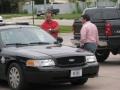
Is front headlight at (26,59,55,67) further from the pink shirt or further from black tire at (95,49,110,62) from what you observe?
black tire at (95,49,110,62)

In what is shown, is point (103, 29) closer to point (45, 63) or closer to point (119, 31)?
point (119, 31)

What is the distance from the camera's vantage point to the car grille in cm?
1020

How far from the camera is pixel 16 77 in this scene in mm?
10492

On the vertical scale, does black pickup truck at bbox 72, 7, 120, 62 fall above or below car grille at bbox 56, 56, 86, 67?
below

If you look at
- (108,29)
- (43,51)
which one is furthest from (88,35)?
(43,51)

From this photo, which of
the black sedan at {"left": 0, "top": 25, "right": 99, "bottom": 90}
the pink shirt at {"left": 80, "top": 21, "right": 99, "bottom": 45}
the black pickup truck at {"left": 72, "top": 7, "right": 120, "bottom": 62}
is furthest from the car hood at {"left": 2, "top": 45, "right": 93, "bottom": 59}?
the black pickup truck at {"left": 72, "top": 7, "right": 120, "bottom": 62}

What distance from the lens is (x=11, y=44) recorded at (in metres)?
11.2

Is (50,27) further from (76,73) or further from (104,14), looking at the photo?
(76,73)

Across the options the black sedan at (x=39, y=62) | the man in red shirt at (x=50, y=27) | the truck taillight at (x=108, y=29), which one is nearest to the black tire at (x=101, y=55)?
the truck taillight at (x=108, y=29)

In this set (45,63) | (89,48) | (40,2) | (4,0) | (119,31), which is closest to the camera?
(45,63)

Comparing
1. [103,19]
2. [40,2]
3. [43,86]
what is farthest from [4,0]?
[43,86]

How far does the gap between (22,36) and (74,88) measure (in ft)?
5.55

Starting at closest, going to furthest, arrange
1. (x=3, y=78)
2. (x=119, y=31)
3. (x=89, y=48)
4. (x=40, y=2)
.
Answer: (x=3, y=78) < (x=89, y=48) < (x=119, y=31) < (x=40, y=2)

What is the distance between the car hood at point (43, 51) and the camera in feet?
33.8
